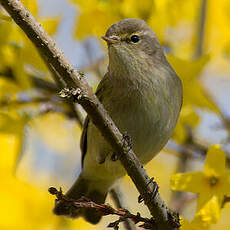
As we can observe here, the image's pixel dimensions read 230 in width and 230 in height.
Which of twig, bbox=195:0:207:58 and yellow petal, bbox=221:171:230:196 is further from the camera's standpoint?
twig, bbox=195:0:207:58

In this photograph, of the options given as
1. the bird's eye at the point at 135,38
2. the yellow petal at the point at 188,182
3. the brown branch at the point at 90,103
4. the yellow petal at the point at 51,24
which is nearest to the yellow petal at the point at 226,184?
the yellow petal at the point at 188,182

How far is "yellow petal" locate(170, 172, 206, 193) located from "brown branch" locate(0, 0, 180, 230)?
0.21 m

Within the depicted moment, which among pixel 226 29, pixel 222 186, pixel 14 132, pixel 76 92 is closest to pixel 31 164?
pixel 14 132

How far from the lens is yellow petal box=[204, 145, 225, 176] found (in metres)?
2.44

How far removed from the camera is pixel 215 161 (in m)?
2.45

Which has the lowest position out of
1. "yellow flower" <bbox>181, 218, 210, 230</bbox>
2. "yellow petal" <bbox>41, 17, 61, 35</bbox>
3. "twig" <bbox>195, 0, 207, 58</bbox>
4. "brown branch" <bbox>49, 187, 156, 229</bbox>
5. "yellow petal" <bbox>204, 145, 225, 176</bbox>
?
"brown branch" <bbox>49, 187, 156, 229</bbox>

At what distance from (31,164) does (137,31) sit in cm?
174

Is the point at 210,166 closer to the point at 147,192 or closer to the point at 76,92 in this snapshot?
the point at 147,192

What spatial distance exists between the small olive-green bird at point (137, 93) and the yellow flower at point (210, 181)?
24.7 inches

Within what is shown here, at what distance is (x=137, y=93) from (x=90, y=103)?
3.81 feet

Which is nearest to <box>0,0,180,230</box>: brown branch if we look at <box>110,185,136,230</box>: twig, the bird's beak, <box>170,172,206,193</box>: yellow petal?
<box>170,172,206,193</box>: yellow petal

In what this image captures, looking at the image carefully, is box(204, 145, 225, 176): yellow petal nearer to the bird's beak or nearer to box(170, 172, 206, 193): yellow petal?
box(170, 172, 206, 193): yellow petal

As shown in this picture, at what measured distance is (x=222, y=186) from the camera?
2.42 meters

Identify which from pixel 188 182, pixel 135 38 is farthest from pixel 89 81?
pixel 188 182
